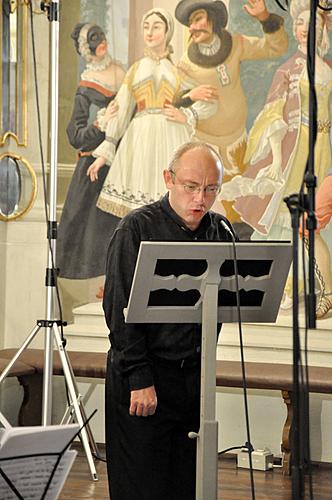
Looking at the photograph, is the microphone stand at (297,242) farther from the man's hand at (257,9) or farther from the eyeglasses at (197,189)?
the man's hand at (257,9)

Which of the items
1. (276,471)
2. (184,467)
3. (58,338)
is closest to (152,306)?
(184,467)

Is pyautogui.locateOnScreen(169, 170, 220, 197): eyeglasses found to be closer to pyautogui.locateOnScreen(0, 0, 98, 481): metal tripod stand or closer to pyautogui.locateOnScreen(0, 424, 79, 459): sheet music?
pyautogui.locateOnScreen(0, 424, 79, 459): sheet music

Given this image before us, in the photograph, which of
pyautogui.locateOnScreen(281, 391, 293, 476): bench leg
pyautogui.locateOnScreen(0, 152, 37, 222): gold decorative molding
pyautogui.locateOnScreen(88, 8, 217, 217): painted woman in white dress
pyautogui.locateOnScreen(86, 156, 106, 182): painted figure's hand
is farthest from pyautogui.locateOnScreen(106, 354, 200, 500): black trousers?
pyautogui.locateOnScreen(0, 152, 37, 222): gold decorative molding

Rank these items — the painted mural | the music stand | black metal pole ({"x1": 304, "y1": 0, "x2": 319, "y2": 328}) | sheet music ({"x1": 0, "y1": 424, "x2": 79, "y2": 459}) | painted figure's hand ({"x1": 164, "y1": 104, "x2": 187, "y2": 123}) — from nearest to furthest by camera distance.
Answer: sheet music ({"x1": 0, "y1": 424, "x2": 79, "y2": 459}), black metal pole ({"x1": 304, "y1": 0, "x2": 319, "y2": 328}), the music stand, the painted mural, painted figure's hand ({"x1": 164, "y1": 104, "x2": 187, "y2": 123})

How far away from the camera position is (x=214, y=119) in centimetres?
690

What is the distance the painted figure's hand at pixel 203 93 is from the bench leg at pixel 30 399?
7.21 ft

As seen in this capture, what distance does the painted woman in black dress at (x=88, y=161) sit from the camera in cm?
715

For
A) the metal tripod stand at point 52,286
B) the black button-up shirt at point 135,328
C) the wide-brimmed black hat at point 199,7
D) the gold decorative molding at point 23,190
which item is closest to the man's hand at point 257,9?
the wide-brimmed black hat at point 199,7

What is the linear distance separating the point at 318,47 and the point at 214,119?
0.85 metres

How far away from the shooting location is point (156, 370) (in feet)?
12.2

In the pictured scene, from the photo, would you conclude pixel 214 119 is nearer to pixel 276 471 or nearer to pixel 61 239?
pixel 61 239

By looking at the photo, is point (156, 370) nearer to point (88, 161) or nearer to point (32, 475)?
point (32, 475)

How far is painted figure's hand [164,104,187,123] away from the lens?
6.97 meters

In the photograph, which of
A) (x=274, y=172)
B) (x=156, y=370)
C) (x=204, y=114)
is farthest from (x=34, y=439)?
(x=204, y=114)
